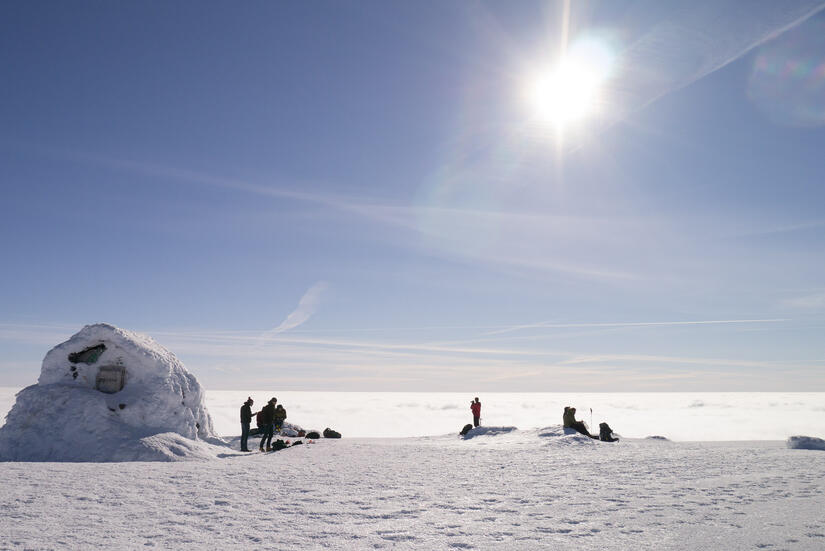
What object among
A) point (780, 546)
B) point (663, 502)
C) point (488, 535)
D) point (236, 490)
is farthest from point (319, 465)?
point (780, 546)

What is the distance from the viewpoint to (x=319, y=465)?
14469 millimetres

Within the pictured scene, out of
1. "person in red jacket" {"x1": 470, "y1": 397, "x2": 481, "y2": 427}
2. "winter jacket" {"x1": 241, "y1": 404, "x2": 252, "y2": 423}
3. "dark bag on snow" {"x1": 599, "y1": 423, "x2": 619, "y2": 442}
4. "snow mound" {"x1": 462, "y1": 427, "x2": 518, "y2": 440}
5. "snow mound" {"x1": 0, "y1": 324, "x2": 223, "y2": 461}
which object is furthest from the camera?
"person in red jacket" {"x1": 470, "y1": 397, "x2": 481, "y2": 427}

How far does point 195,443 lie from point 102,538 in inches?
431

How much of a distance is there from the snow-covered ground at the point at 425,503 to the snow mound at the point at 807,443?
3.28m

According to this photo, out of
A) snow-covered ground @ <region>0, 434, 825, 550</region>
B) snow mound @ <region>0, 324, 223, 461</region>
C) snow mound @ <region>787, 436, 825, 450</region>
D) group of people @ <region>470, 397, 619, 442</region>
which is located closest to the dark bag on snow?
group of people @ <region>470, 397, 619, 442</region>

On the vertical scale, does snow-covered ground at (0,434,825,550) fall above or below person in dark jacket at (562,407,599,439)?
below

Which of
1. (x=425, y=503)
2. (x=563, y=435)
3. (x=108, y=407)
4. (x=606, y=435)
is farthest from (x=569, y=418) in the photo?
(x=108, y=407)

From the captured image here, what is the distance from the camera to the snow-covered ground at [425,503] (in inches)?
281

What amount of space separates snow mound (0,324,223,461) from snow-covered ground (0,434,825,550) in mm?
2186

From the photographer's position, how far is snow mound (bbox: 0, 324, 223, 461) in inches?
623

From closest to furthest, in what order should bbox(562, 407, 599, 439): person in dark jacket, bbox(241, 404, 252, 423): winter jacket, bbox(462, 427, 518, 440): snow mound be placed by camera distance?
1. bbox(241, 404, 252, 423): winter jacket
2. bbox(562, 407, 599, 439): person in dark jacket
3. bbox(462, 427, 518, 440): snow mound

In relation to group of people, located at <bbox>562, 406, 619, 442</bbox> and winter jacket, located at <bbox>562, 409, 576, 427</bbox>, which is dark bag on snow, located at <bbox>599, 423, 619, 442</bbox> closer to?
group of people, located at <bbox>562, 406, 619, 442</bbox>

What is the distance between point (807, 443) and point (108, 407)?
2508 centimetres

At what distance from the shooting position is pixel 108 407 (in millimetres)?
17203
